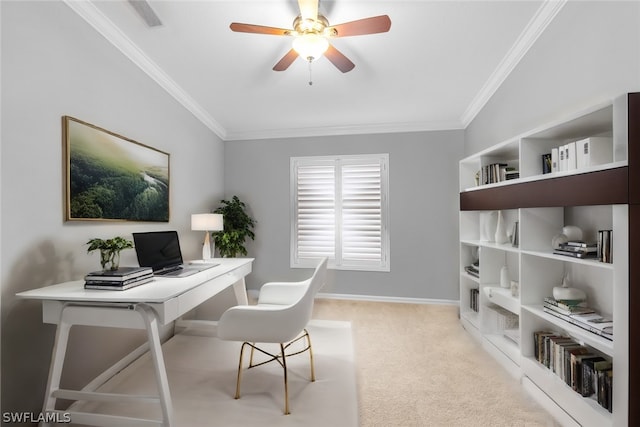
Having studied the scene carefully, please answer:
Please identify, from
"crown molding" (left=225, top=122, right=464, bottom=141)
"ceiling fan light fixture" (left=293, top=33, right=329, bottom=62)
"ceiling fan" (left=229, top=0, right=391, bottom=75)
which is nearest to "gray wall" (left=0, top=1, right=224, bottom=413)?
"ceiling fan" (left=229, top=0, right=391, bottom=75)

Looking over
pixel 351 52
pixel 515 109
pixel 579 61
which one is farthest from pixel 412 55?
pixel 579 61

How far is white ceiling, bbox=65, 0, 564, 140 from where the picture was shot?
89.5 inches

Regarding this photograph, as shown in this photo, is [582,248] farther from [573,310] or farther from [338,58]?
[338,58]

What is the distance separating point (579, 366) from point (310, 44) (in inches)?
100

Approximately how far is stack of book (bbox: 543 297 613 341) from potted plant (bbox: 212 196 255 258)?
10.9 ft

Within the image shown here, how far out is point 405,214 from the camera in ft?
13.7

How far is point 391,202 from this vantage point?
421 cm

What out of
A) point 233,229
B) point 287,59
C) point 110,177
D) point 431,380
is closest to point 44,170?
point 110,177

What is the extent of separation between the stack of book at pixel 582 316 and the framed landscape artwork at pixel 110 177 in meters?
3.30

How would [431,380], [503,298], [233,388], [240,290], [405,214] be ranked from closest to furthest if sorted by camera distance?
[233,388] < [431,380] < [503,298] < [240,290] < [405,214]

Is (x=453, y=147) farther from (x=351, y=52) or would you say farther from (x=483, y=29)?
(x=351, y=52)

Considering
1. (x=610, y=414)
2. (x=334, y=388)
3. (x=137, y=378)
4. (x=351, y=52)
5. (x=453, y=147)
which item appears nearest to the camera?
(x=610, y=414)

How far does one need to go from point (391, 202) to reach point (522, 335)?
2.28 m

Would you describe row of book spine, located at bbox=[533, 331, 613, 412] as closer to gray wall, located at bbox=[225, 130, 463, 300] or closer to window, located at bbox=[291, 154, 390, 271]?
gray wall, located at bbox=[225, 130, 463, 300]
